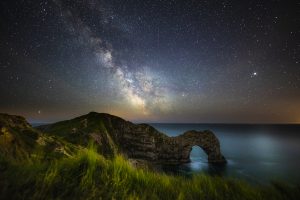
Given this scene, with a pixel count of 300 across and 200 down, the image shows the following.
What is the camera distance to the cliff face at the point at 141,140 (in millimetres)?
37531

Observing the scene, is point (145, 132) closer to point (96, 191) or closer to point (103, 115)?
point (103, 115)

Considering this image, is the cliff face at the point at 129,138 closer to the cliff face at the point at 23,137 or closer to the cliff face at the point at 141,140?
the cliff face at the point at 141,140

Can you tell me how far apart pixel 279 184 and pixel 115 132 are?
148ft

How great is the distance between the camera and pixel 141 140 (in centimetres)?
5328

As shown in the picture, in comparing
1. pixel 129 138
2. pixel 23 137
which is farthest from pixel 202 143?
pixel 23 137

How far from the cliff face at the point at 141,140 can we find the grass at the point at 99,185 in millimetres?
30457

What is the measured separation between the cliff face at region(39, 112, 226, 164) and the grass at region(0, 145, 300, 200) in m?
30.5

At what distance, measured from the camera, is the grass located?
2.50 meters

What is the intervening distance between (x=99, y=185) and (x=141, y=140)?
5112cm

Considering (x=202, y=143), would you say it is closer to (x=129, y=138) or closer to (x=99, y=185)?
(x=129, y=138)

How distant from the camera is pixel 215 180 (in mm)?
4375

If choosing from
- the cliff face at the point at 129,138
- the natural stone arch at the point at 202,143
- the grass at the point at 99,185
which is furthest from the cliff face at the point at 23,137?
the natural stone arch at the point at 202,143

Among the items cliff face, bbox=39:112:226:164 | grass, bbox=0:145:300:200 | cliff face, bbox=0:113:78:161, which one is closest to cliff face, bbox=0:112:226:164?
cliff face, bbox=39:112:226:164

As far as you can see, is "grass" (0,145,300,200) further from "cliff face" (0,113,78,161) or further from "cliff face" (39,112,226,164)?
"cliff face" (39,112,226,164)
